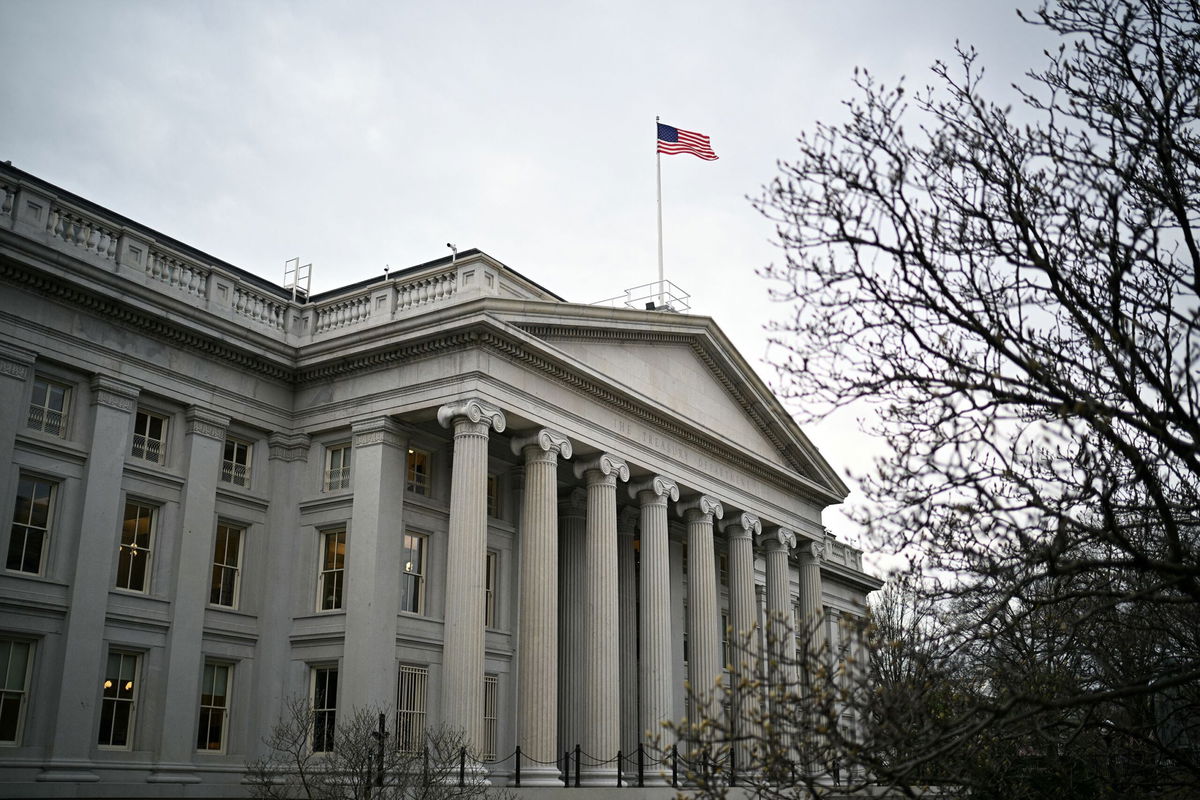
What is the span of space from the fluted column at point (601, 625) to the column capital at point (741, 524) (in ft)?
25.5

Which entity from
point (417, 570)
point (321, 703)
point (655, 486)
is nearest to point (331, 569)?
point (417, 570)

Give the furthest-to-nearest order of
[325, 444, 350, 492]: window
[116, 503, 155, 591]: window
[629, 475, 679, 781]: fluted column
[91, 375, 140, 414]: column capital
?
[629, 475, 679, 781]: fluted column, [325, 444, 350, 492]: window, [116, 503, 155, 591]: window, [91, 375, 140, 414]: column capital

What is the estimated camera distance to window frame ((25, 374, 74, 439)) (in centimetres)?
2536

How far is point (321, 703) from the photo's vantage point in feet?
93.1

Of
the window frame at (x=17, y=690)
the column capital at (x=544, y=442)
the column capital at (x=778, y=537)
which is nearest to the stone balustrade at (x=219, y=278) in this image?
the column capital at (x=544, y=442)

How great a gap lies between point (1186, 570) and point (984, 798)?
7.06 metres

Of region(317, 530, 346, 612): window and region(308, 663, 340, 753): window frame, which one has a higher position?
region(317, 530, 346, 612): window

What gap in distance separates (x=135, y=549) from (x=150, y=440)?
2.73 metres

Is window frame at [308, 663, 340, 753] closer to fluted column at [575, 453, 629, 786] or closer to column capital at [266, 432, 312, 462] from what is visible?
column capital at [266, 432, 312, 462]

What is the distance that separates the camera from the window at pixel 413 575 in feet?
96.5

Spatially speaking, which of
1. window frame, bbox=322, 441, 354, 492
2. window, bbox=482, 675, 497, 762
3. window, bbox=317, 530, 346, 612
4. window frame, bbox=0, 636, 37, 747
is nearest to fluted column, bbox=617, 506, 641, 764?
window, bbox=482, 675, 497, 762

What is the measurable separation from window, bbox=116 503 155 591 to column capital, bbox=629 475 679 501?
14052 millimetres

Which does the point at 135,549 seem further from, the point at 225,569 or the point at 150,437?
the point at 150,437

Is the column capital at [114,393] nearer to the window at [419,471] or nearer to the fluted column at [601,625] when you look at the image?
the window at [419,471]
